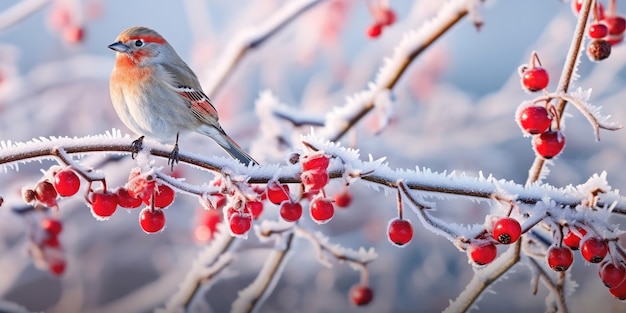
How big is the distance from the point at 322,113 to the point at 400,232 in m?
1.13

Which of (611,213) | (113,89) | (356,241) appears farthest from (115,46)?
(356,241)

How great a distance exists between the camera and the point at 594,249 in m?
0.66

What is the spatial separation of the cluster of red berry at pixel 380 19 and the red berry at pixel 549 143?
51 cm

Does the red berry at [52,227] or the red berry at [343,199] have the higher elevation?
the red berry at [343,199]

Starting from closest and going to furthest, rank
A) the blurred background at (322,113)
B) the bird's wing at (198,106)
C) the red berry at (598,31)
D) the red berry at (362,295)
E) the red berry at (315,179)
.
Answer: the red berry at (315,179) < the red berry at (598,31) < the bird's wing at (198,106) < the red berry at (362,295) < the blurred background at (322,113)

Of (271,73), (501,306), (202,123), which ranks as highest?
(271,73)

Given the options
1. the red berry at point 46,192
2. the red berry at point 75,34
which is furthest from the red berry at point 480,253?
the red berry at point 75,34

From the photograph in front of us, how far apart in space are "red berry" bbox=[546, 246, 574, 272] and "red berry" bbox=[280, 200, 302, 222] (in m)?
0.27

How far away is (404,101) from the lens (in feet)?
7.03

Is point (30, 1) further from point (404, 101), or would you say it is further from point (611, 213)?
point (404, 101)

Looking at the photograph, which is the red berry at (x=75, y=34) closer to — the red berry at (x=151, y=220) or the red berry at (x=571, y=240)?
the red berry at (x=151, y=220)

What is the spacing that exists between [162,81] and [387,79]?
0.35 m

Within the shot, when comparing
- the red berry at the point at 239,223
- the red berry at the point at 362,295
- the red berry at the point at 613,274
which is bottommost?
the red berry at the point at 613,274

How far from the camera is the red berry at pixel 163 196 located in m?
0.70
